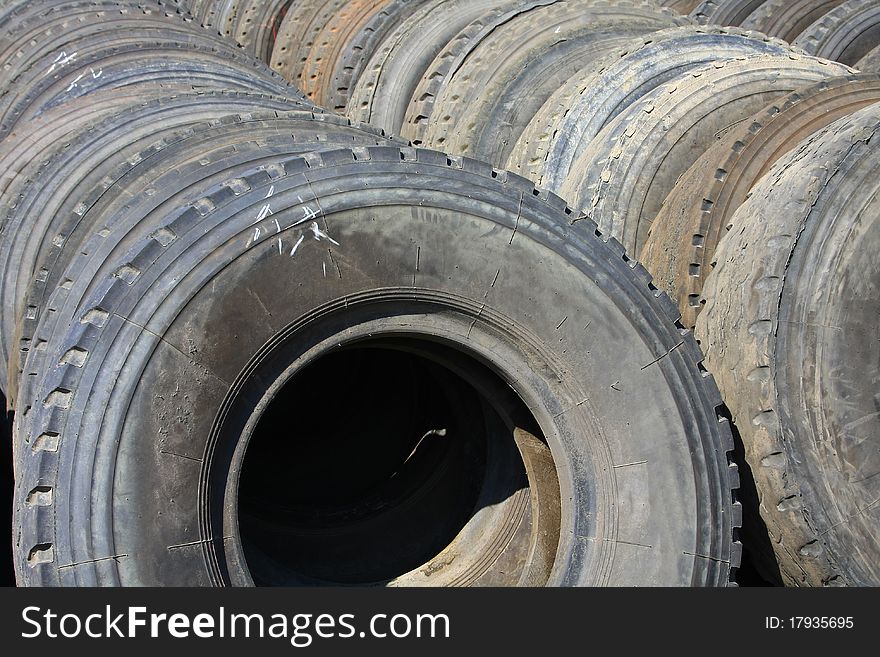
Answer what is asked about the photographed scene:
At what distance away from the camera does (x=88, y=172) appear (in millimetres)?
3662

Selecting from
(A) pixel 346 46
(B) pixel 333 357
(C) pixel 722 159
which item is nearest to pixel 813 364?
(C) pixel 722 159

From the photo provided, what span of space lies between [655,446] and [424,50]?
10.9 ft

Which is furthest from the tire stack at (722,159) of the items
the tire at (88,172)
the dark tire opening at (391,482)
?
the tire at (88,172)

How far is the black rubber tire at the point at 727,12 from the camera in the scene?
21.4 ft

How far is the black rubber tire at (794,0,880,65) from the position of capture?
5840mm

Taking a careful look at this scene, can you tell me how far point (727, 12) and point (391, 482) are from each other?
4.52 meters

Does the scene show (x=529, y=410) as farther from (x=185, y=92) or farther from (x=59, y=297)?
(x=185, y=92)

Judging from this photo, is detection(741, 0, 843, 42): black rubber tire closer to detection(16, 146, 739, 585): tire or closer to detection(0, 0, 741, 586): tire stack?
detection(0, 0, 741, 586): tire stack

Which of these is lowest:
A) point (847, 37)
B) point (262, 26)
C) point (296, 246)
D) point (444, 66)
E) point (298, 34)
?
point (296, 246)

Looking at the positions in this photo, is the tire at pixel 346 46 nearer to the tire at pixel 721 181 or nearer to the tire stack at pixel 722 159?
the tire stack at pixel 722 159

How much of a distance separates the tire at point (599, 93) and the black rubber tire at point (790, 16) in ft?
6.80

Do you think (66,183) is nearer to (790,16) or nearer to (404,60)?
(404,60)
